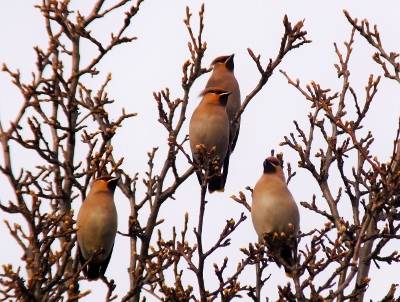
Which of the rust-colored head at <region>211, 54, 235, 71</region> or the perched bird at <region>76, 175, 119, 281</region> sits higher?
the rust-colored head at <region>211, 54, 235, 71</region>

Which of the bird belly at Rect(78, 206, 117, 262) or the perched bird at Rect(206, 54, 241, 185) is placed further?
the perched bird at Rect(206, 54, 241, 185)

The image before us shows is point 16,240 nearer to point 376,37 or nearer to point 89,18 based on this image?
point 89,18

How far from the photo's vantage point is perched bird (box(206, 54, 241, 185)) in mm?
7537

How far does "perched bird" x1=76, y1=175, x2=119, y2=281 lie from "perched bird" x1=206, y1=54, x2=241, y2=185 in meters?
1.36

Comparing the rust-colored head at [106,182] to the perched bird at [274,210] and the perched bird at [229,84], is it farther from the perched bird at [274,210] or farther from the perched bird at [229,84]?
the perched bird at [229,84]

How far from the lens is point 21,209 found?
4.96m

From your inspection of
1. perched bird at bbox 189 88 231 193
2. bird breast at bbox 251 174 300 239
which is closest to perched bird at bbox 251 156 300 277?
bird breast at bbox 251 174 300 239

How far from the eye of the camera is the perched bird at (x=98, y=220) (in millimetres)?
6289

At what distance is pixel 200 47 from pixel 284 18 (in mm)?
706

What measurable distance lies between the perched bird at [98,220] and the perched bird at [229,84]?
136cm

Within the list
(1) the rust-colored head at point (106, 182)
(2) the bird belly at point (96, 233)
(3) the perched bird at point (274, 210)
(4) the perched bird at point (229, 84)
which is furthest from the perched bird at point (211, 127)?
(2) the bird belly at point (96, 233)

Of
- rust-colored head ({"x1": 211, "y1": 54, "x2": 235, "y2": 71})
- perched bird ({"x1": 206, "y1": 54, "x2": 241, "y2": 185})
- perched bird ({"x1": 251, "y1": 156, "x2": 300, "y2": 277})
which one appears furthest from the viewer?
rust-colored head ({"x1": 211, "y1": 54, "x2": 235, "y2": 71})

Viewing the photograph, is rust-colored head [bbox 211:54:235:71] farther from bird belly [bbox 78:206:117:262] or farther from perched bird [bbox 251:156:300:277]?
bird belly [bbox 78:206:117:262]

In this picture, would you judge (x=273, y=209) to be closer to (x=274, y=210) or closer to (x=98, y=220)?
(x=274, y=210)
